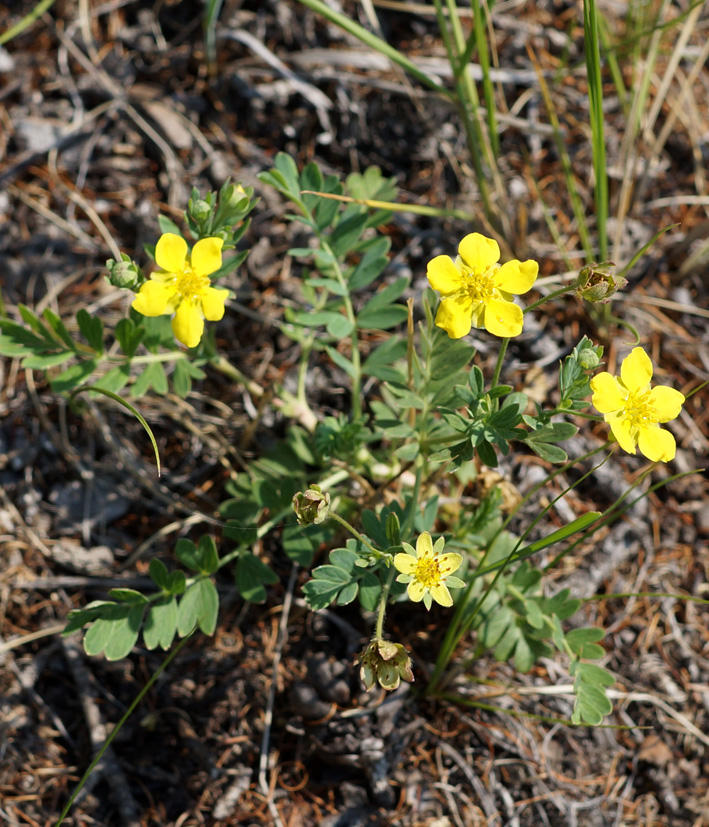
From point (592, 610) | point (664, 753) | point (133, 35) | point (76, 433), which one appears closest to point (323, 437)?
point (76, 433)

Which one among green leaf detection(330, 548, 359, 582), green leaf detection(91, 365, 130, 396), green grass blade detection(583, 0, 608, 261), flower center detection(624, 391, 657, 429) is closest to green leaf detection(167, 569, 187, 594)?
green leaf detection(330, 548, 359, 582)

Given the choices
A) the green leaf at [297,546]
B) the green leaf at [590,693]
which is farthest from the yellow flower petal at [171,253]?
the green leaf at [590,693]

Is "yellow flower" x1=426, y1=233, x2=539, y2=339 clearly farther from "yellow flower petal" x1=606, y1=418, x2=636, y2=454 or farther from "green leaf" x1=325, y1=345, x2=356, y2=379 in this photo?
"green leaf" x1=325, y1=345, x2=356, y2=379

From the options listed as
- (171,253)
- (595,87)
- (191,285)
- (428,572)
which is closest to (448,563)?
(428,572)

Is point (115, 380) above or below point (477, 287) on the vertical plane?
below

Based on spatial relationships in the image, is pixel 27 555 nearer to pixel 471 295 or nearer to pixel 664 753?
pixel 471 295

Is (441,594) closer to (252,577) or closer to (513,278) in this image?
(252,577)
